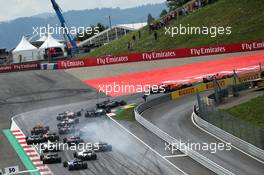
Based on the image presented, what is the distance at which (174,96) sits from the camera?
4922 centimetres

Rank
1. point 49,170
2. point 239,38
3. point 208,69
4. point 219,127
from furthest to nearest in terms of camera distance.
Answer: point 239,38
point 208,69
point 219,127
point 49,170

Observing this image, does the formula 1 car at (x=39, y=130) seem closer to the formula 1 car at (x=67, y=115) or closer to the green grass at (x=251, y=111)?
the formula 1 car at (x=67, y=115)

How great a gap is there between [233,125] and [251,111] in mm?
8085

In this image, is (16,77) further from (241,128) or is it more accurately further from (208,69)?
(241,128)

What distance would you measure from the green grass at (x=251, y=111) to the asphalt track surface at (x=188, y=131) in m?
3.35

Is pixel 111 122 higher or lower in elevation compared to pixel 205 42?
lower

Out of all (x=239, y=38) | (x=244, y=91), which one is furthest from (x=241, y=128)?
(x=239, y=38)

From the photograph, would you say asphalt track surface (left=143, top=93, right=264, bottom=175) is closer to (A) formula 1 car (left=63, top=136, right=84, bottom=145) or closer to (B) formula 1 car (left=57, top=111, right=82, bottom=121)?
(B) formula 1 car (left=57, top=111, right=82, bottom=121)

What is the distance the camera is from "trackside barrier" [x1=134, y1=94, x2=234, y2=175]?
29.8 metres

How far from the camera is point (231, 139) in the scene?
34781mm

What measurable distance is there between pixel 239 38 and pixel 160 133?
37074mm

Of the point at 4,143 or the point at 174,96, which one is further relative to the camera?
the point at 174,96

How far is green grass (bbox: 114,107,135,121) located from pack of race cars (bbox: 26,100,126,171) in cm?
103

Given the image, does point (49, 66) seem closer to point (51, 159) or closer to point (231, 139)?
point (51, 159)
